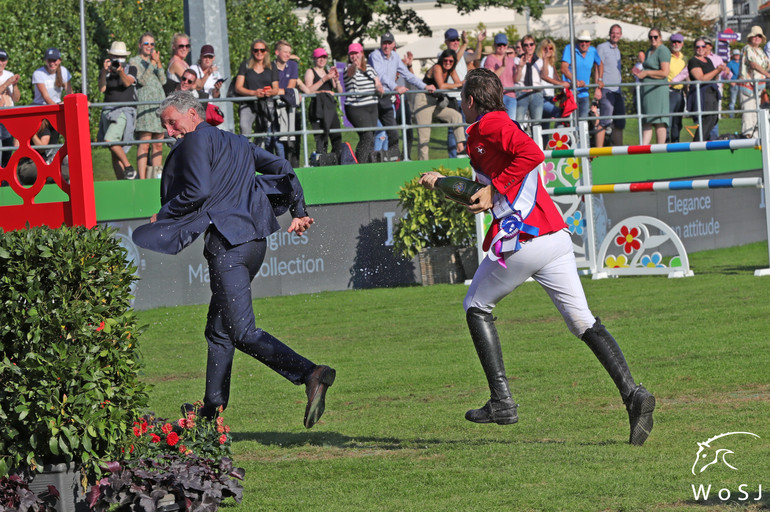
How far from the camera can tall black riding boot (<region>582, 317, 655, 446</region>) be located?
6211 mm

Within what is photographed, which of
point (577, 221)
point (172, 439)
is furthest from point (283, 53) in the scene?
point (172, 439)

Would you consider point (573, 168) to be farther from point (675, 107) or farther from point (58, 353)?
point (58, 353)

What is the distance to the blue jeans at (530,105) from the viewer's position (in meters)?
17.2

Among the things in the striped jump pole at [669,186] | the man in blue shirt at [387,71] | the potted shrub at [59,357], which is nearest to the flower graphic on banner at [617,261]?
the striped jump pole at [669,186]

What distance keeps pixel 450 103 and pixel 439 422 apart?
10109 mm

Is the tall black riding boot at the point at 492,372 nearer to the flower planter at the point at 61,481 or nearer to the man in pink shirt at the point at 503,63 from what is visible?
the flower planter at the point at 61,481

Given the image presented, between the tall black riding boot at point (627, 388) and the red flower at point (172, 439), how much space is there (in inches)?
87.5

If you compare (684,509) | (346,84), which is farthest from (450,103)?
(684,509)

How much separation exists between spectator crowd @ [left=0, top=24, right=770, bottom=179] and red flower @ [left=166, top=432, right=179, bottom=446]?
881 centimetres

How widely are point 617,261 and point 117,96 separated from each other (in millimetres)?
6436

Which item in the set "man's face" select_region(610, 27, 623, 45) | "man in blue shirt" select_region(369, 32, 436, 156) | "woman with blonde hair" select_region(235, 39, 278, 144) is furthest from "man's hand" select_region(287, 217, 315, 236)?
"man's face" select_region(610, 27, 623, 45)

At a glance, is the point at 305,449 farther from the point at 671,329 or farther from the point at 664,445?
the point at 671,329

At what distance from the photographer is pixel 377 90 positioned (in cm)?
1584

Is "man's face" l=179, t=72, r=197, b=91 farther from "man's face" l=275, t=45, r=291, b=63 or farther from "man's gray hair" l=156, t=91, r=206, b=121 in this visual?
"man's gray hair" l=156, t=91, r=206, b=121
